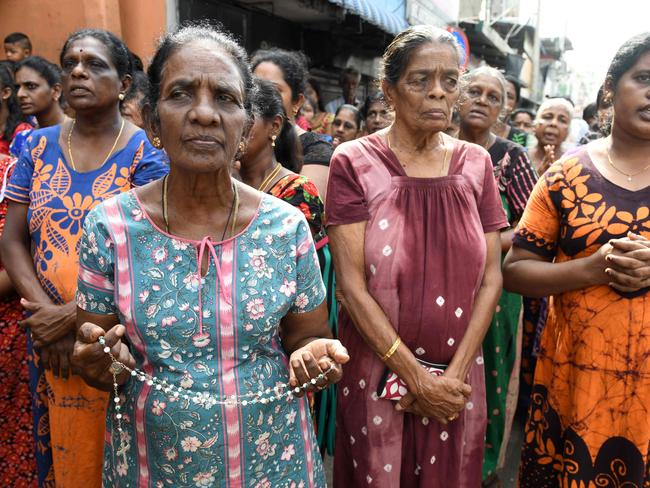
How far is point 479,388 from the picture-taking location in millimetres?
2307

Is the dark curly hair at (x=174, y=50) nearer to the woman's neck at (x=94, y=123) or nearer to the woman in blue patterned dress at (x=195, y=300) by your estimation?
the woman in blue patterned dress at (x=195, y=300)

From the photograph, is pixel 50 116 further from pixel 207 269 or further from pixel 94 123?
pixel 207 269

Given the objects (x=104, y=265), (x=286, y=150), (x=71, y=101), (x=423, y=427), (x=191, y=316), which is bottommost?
(x=423, y=427)

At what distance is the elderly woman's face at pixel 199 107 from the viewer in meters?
1.57

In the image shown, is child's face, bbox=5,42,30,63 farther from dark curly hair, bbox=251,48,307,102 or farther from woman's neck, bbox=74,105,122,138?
woman's neck, bbox=74,105,122,138

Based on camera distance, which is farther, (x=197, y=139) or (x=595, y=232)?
(x=595, y=232)

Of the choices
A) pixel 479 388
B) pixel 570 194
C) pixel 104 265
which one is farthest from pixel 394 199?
pixel 104 265

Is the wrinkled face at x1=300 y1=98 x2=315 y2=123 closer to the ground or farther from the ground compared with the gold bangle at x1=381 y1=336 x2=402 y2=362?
farther from the ground

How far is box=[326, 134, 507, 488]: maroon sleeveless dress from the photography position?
2146 mm

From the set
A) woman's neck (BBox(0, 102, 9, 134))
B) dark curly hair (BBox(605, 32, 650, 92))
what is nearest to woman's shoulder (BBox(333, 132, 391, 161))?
dark curly hair (BBox(605, 32, 650, 92))

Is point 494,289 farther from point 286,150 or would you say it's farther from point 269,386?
point 286,150

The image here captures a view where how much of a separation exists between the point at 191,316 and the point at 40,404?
1.29 meters

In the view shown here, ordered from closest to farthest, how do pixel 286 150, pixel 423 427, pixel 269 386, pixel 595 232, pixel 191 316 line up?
pixel 191 316
pixel 269 386
pixel 595 232
pixel 423 427
pixel 286 150

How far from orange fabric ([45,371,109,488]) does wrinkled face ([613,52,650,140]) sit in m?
2.20
